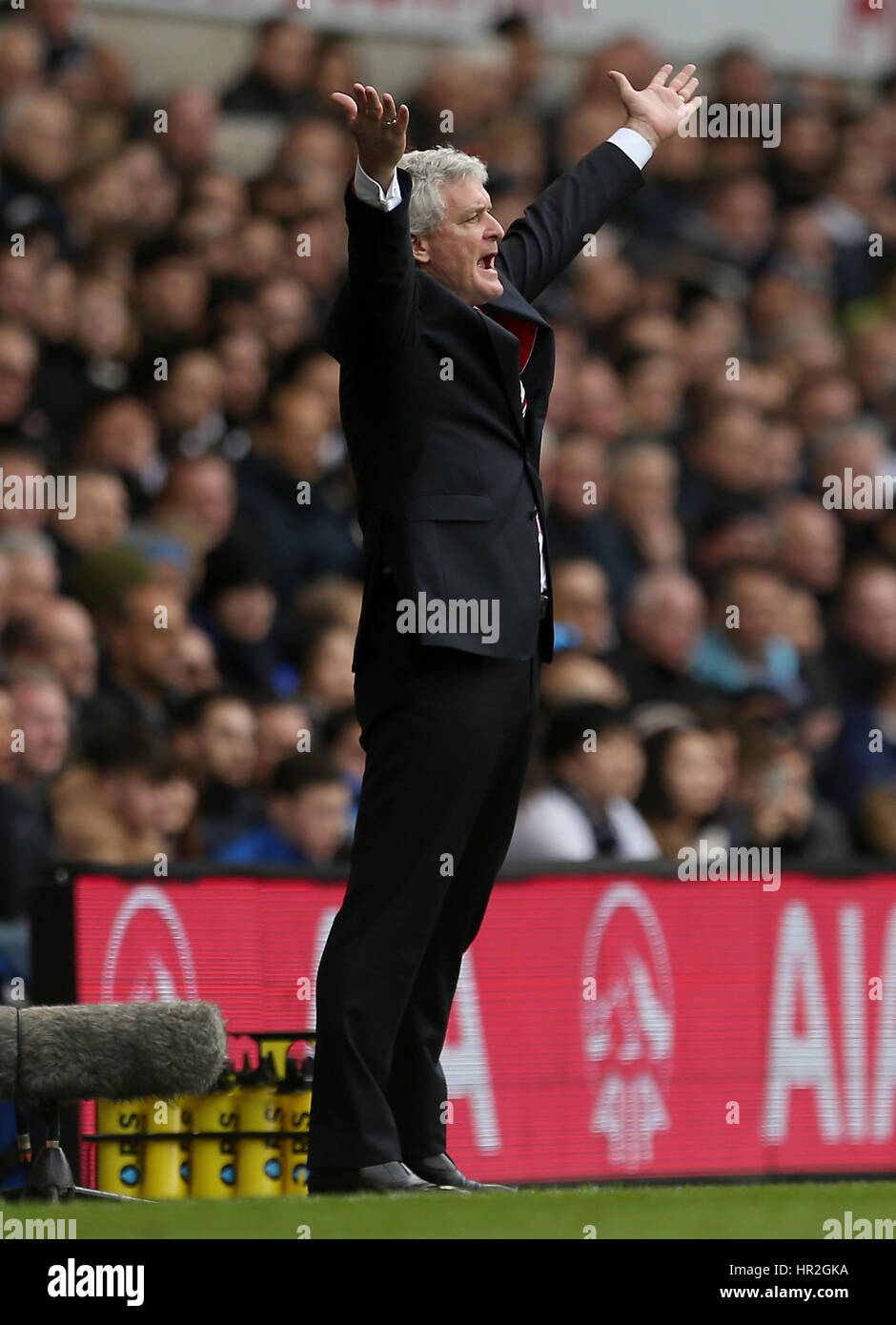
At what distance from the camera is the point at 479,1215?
409 centimetres

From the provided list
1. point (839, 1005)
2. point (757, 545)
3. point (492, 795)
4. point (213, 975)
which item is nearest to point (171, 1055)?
point (492, 795)

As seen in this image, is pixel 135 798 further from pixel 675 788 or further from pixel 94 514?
pixel 675 788

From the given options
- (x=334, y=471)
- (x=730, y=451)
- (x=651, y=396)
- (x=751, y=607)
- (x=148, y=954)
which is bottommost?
(x=148, y=954)

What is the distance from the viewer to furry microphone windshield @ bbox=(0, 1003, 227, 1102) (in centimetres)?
485

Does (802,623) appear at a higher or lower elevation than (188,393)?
lower

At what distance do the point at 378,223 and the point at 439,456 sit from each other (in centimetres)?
50

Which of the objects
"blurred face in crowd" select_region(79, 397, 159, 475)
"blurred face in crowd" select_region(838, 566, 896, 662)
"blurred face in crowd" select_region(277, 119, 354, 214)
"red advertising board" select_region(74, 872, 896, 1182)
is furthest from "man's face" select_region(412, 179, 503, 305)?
"blurred face in crowd" select_region(838, 566, 896, 662)

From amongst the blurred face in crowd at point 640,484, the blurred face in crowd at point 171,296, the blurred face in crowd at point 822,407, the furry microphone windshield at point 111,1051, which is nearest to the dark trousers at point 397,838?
the furry microphone windshield at point 111,1051

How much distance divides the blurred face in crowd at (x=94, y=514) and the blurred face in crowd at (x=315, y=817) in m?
1.31

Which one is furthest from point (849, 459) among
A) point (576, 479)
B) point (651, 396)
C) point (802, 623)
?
point (576, 479)

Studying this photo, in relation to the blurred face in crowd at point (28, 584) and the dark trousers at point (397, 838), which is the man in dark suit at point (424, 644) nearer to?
the dark trousers at point (397, 838)

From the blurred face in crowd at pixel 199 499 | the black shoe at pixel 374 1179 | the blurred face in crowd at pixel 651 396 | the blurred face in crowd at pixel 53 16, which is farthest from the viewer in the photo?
the blurred face in crowd at pixel 651 396

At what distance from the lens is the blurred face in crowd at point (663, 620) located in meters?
9.23

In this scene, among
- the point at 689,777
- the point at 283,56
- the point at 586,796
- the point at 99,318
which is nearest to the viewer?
the point at 586,796
